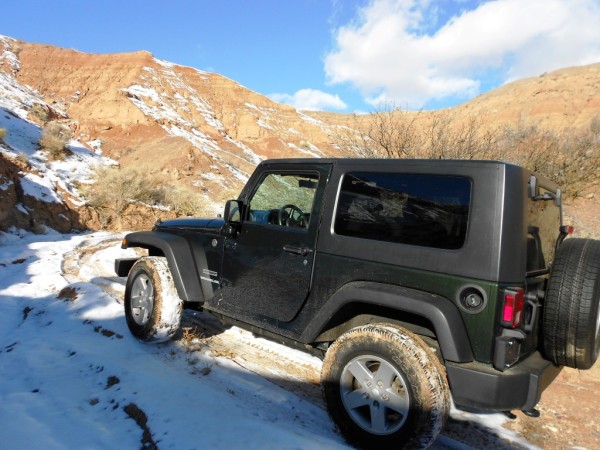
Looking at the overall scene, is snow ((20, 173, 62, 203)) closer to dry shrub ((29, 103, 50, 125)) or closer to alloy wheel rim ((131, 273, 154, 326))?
alloy wheel rim ((131, 273, 154, 326))

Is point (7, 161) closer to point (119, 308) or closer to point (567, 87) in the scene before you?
point (119, 308)

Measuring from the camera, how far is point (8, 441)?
2.48 m

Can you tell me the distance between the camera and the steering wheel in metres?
3.25

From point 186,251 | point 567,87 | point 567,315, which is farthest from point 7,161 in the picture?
point 567,87

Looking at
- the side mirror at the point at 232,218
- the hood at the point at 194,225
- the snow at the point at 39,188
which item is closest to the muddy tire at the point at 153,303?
the hood at the point at 194,225

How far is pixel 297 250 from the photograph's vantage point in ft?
9.93

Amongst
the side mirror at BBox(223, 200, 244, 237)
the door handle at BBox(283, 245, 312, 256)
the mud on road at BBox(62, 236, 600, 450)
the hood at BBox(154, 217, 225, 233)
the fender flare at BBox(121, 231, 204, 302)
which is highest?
the side mirror at BBox(223, 200, 244, 237)

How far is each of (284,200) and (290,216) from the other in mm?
192

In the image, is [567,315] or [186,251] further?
[186,251]

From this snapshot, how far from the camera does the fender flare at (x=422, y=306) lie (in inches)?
89.0

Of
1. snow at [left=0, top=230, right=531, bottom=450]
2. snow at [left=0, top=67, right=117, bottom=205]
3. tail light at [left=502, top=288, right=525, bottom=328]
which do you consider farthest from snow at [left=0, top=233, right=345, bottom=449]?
snow at [left=0, top=67, right=117, bottom=205]

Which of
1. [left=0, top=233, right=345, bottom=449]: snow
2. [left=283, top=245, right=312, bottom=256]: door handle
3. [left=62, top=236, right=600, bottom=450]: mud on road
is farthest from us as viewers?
[left=283, top=245, right=312, bottom=256]: door handle

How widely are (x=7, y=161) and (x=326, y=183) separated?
1330 cm

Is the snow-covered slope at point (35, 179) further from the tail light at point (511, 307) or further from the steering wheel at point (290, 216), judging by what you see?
the tail light at point (511, 307)
